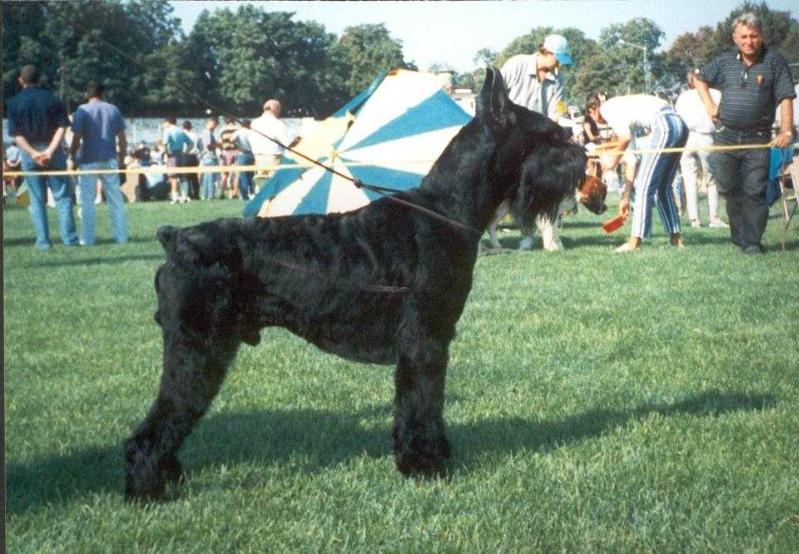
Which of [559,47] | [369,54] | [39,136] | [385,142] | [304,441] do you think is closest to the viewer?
[304,441]

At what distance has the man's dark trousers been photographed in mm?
9898

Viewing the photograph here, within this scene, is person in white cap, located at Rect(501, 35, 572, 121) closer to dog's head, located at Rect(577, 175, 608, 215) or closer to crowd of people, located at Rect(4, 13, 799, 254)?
crowd of people, located at Rect(4, 13, 799, 254)

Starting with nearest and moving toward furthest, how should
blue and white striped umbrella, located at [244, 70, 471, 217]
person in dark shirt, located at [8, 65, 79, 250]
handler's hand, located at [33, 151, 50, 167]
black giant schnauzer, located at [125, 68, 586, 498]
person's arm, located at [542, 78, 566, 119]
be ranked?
black giant schnauzer, located at [125, 68, 586, 498], person's arm, located at [542, 78, 566, 119], blue and white striped umbrella, located at [244, 70, 471, 217], person in dark shirt, located at [8, 65, 79, 250], handler's hand, located at [33, 151, 50, 167]

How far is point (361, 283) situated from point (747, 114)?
774 centimetres

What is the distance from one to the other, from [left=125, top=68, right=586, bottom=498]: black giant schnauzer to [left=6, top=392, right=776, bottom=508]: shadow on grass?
38 cm

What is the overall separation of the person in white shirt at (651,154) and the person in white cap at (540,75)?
82 centimetres

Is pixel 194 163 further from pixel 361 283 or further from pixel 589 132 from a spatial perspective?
pixel 361 283

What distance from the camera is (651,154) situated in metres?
10.8

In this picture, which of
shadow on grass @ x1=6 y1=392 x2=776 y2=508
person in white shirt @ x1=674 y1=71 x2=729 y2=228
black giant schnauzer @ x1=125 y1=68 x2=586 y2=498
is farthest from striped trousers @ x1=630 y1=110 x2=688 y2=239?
black giant schnauzer @ x1=125 y1=68 x2=586 y2=498

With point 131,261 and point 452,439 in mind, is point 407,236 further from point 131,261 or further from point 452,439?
point 131,261

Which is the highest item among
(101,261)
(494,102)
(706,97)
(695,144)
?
(706,97)

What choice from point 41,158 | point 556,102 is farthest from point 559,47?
point 41,158

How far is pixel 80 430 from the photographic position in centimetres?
442

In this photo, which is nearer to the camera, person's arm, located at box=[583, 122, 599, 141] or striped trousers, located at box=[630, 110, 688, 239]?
striped trousers, located at box=[630, 110, 688, 239]
